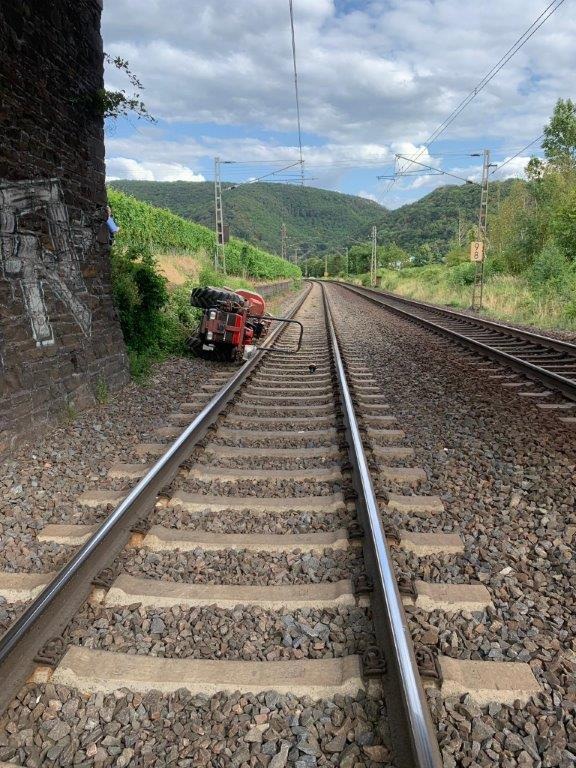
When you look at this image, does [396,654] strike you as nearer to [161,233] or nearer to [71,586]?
[71,586]

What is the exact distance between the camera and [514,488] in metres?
4.10

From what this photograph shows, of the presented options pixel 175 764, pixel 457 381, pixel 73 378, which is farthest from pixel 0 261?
pixel 457 381

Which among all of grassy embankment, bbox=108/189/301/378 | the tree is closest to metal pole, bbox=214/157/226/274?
grassy embankment, bbox=108/189/301/378

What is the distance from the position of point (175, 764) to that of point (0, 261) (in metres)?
4.33

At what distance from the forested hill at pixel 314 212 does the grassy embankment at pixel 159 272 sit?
3402 cm

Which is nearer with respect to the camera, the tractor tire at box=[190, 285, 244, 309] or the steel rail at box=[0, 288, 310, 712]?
the steel rail at box=[0, 288, 310, 712]

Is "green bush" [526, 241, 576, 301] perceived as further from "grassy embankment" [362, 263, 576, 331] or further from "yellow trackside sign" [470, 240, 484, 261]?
"yellow trackside sign" [470, 240, 484, 261]

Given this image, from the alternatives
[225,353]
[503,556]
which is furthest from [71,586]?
[225,353]

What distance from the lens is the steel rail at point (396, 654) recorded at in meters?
1.76

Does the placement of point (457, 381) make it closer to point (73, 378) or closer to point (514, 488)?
point (514, 488)

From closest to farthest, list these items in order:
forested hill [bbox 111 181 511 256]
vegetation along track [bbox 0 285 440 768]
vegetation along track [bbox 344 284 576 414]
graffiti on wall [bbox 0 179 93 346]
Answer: vegetation along track [bbox 0 285 440 768], graffiti on wall [bbox 0 179 93 346], vegetation along track [bbox 344 284 576 414], forested hill [bbox 111 181 511 256]

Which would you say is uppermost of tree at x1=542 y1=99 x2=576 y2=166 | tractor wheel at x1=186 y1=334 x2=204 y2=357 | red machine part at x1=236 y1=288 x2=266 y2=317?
tree at x1=542 y1=99 x2=576 y2=166

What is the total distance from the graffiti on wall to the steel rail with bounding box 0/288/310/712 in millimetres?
2237

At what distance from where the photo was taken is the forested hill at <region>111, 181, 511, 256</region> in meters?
95.8
